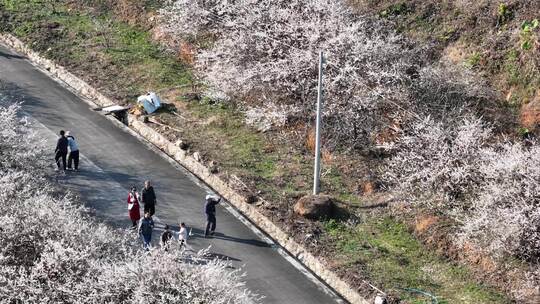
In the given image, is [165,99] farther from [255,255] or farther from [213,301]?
[213,301]

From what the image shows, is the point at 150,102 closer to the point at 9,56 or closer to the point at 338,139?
the point at 338,139

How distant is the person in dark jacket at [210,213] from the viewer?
2034 cm

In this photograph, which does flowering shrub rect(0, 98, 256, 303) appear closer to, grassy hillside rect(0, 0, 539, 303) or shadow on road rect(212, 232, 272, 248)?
shadow on road rect(212, 232, 272, 248)

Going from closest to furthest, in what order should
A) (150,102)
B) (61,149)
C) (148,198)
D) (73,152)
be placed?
(148,198), (61,149), (73,152), (150,102)

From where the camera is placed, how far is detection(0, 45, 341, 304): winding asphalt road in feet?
63.9

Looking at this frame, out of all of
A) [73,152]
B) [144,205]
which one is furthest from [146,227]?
[73,152]

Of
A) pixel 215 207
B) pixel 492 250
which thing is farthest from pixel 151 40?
pixel 492 250

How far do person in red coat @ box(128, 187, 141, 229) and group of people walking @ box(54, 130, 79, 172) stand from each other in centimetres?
328

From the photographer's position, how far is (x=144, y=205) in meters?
21.1

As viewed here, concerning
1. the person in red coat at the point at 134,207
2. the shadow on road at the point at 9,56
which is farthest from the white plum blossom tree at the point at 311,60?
the shadow on road at the point at 9,56

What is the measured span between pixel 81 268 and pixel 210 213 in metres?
4.99

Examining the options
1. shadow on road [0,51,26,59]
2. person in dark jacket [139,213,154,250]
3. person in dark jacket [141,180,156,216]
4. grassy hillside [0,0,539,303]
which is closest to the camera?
person in dark jacket [139,213,154,250]

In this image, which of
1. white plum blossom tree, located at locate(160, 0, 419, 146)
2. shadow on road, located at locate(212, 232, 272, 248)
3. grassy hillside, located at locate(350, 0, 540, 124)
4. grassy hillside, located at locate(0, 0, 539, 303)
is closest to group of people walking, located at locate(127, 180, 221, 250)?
shadow on road, located at locate(212, 232, 272, 248)

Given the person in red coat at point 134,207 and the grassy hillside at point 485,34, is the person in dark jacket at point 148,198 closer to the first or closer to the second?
the person in red coat at point 134,207
